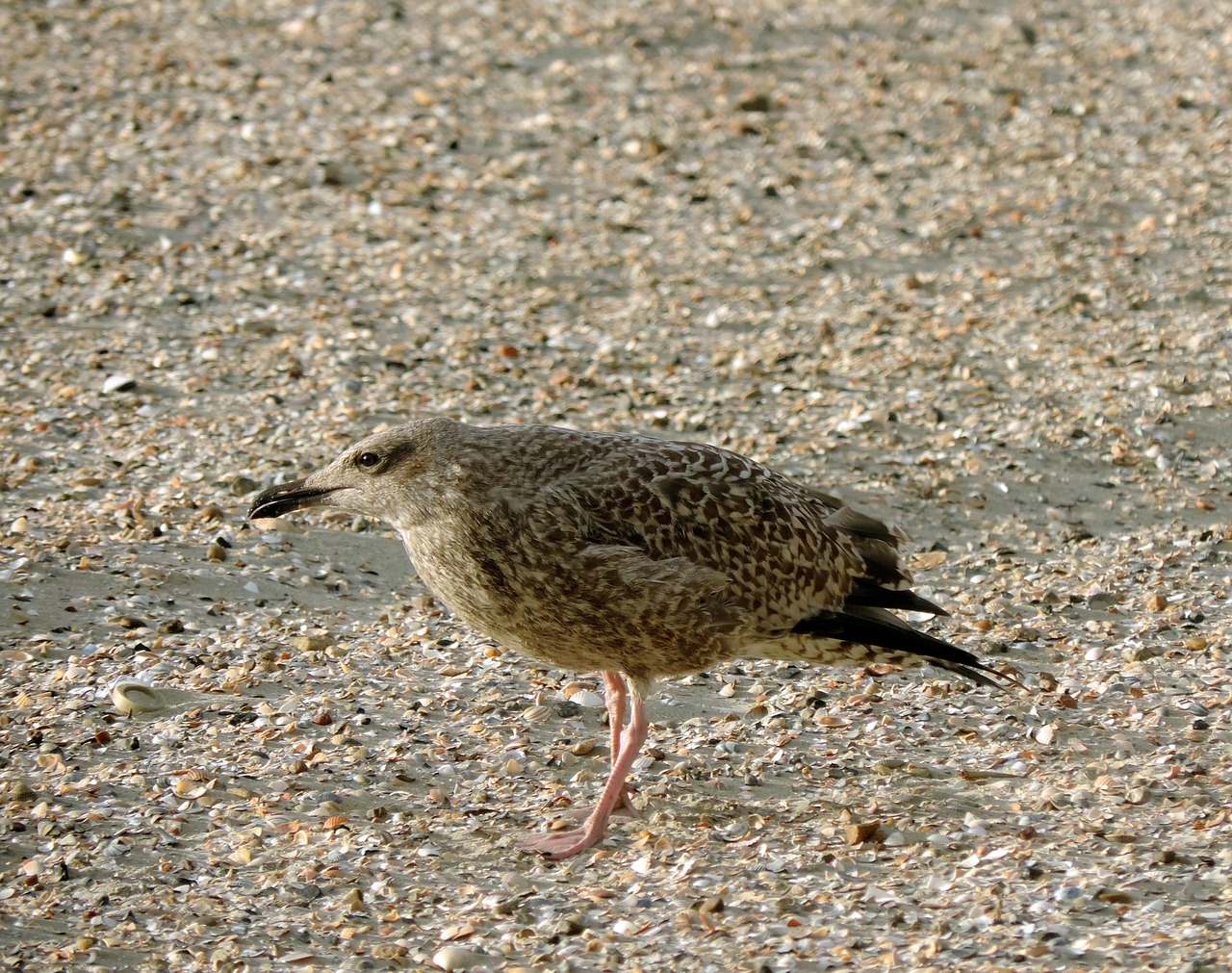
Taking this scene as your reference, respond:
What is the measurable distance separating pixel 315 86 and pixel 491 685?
23.3ft

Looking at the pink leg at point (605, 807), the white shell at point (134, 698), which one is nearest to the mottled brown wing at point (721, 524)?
the pink leg at point (605, 807)

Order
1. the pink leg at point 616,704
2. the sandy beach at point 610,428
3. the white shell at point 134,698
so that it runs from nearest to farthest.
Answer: the sandy beach at point 610,428 → the pink leg at point 616,704 → the white shell at point 134,698

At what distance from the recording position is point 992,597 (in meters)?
6.34

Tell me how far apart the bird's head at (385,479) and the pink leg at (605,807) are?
980mm

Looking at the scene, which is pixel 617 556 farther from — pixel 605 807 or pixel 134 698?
pixel 134 698

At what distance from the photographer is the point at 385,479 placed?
16.8 feet

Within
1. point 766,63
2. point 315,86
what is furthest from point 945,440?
point 315,86

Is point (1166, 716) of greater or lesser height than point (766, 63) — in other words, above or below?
below

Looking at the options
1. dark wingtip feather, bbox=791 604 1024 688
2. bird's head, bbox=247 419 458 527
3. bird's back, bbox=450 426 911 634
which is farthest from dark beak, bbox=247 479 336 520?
dark wingtip feather, bbox=791 604 1024 688

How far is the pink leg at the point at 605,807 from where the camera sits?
4887 mm

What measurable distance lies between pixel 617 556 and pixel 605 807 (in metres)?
0.83

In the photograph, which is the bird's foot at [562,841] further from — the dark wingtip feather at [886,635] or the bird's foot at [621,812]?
the dark wingtip feather at [886,635]

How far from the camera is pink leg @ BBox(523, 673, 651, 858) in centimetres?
489

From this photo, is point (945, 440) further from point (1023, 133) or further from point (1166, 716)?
point (1023, 133)
